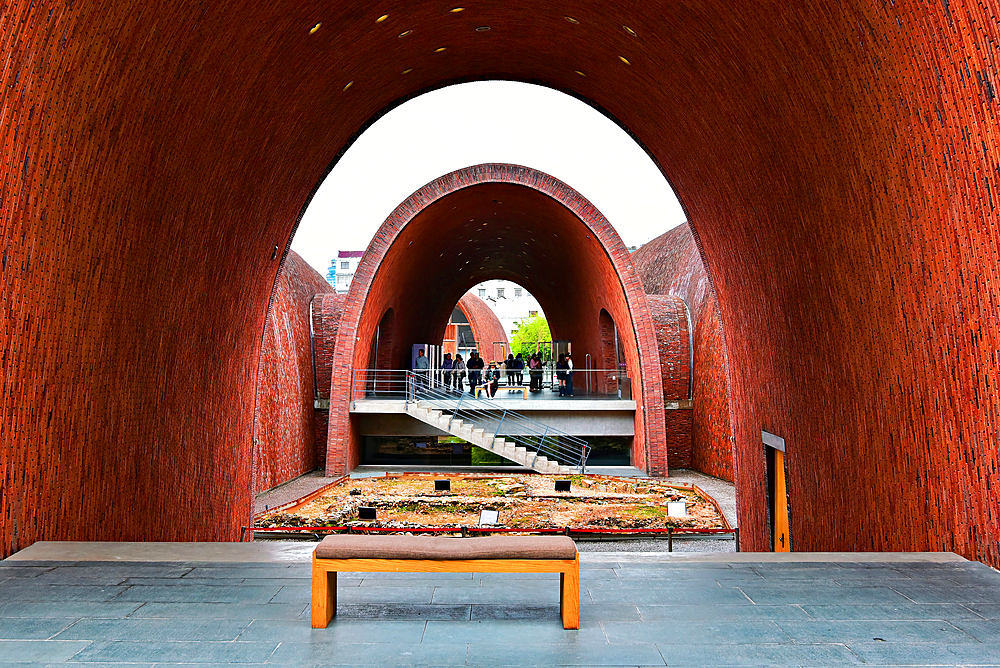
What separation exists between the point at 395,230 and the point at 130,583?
608 inches

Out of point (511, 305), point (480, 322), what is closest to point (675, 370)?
point (480, 322)

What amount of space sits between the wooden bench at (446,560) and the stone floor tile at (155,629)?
0.44m

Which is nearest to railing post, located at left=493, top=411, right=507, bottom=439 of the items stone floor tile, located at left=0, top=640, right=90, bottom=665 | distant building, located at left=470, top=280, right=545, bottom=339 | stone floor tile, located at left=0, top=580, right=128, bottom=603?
stone floor tile, located at left=0, top=580, right=128, bottom=603

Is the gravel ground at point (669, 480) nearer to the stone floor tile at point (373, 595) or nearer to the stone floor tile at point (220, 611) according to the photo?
the stone floor tile at point (373, 595)

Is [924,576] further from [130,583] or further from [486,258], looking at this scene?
[486,258]

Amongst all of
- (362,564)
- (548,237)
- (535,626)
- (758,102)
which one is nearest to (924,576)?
(535,626)

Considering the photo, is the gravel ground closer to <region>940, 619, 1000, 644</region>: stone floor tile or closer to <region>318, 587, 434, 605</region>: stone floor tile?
<region>318, 587, 434, 605</region>: stone floor tile

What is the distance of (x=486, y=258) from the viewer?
32844 millimetres

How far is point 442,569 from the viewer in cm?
378

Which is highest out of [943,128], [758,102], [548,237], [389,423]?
[548,237]

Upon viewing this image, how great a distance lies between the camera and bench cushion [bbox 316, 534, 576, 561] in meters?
3.67

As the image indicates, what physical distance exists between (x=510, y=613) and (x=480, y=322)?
47.0m

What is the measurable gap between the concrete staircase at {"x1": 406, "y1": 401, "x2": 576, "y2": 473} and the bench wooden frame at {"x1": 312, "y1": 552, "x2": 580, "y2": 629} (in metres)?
14.8

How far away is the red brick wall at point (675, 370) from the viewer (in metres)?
21.6
